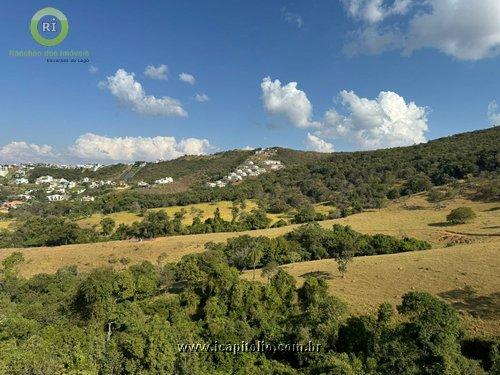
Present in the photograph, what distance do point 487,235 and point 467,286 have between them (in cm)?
2386

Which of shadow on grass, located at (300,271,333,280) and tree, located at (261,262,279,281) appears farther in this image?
tree, located at (261,262,279,281)

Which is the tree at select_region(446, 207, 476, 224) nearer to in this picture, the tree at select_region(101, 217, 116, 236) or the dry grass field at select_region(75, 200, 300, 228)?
the dry grass field at select_region(75, 200, 300, 228)

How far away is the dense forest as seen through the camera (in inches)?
853

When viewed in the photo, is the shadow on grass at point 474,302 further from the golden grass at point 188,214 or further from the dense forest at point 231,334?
the golden grass at point 188,214

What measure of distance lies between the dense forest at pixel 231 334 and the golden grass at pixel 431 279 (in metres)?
3.17

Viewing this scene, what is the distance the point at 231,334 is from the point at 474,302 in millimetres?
21470

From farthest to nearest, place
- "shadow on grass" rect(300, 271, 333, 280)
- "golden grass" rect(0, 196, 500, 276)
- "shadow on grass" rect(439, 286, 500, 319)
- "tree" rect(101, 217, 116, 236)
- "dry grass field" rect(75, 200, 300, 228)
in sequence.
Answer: "dry grass field" rect(75, 200, 300, 228) < "tree" rect(101, 217, 116, 236) < "golden grass" rect(0, 196, 500, 276) < "shadow on grass" rect(300, 271, 333, 280) < "shadow on grass" rect(439, 286, 500, 319)

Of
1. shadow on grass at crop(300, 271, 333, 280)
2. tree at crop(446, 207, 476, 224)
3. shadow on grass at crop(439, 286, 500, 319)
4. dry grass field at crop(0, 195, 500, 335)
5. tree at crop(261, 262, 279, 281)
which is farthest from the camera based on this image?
tree at crop(446, 207, 476, 224)

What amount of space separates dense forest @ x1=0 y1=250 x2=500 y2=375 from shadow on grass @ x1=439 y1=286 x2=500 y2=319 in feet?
15.0

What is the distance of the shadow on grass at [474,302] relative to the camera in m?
29.8

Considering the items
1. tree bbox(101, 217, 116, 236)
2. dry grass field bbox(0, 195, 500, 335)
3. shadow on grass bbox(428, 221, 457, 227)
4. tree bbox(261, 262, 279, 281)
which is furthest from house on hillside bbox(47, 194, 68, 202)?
shadow on grass bbox(428, 221, 457, 227)

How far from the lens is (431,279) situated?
3719 centimetres

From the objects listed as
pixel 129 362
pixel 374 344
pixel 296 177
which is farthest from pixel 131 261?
pixel 296 177

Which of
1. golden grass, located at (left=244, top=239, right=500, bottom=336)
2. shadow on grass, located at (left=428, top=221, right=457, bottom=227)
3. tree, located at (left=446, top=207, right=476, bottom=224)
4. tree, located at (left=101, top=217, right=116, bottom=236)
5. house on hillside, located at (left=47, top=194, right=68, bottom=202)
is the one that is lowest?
golden grass, located at (left=244, top=239, right=500, bottom=336)
